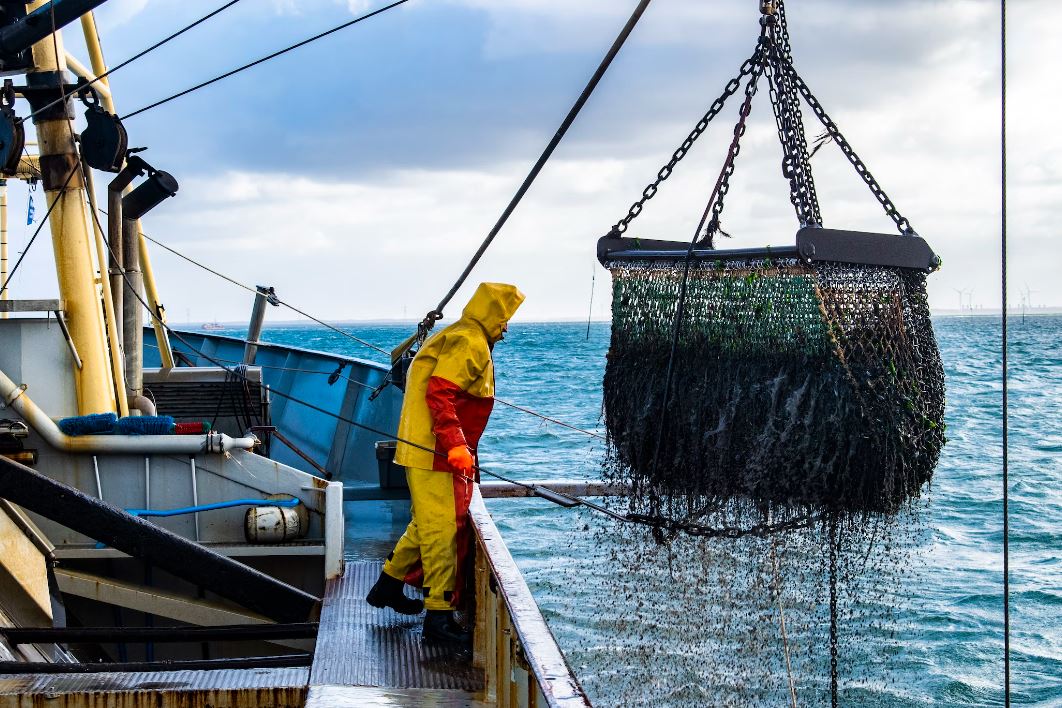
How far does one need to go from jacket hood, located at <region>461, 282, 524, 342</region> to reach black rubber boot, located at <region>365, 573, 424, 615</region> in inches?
44.8

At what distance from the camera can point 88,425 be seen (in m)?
5.96

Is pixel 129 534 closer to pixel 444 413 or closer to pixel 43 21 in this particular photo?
pixel 444 413

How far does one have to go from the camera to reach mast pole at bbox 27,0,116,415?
705 cm

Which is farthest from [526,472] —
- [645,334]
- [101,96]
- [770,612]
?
[645,334]

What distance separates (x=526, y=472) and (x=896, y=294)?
15437 millimetres

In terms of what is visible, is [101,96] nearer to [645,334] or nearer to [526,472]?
[645,334]

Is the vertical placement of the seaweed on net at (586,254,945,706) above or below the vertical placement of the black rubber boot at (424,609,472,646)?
above

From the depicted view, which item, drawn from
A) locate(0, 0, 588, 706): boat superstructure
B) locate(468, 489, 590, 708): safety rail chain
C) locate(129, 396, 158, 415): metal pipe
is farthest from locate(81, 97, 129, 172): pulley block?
locate(468, 489, 590, 708): safety rail chain

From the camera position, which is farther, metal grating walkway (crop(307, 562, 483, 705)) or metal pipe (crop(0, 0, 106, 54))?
metal pipe (crop(0, 0, 106, 54))

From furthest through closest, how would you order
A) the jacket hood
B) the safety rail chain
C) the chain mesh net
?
the chain mesh net
the jacket hood
the safety rail chain

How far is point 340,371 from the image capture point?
10.7m

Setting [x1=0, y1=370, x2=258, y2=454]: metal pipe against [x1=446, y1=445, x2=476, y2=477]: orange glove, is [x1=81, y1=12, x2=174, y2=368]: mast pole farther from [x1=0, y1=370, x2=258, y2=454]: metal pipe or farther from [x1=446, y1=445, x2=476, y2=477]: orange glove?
[x1=446, y1=445, x2=476, y2=477]: orange glove

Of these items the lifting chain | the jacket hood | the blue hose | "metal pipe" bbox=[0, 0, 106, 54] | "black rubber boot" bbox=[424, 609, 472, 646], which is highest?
"metal pipe" bbox=[0, 0, 106, 54]

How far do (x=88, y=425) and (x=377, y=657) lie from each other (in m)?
2.61
